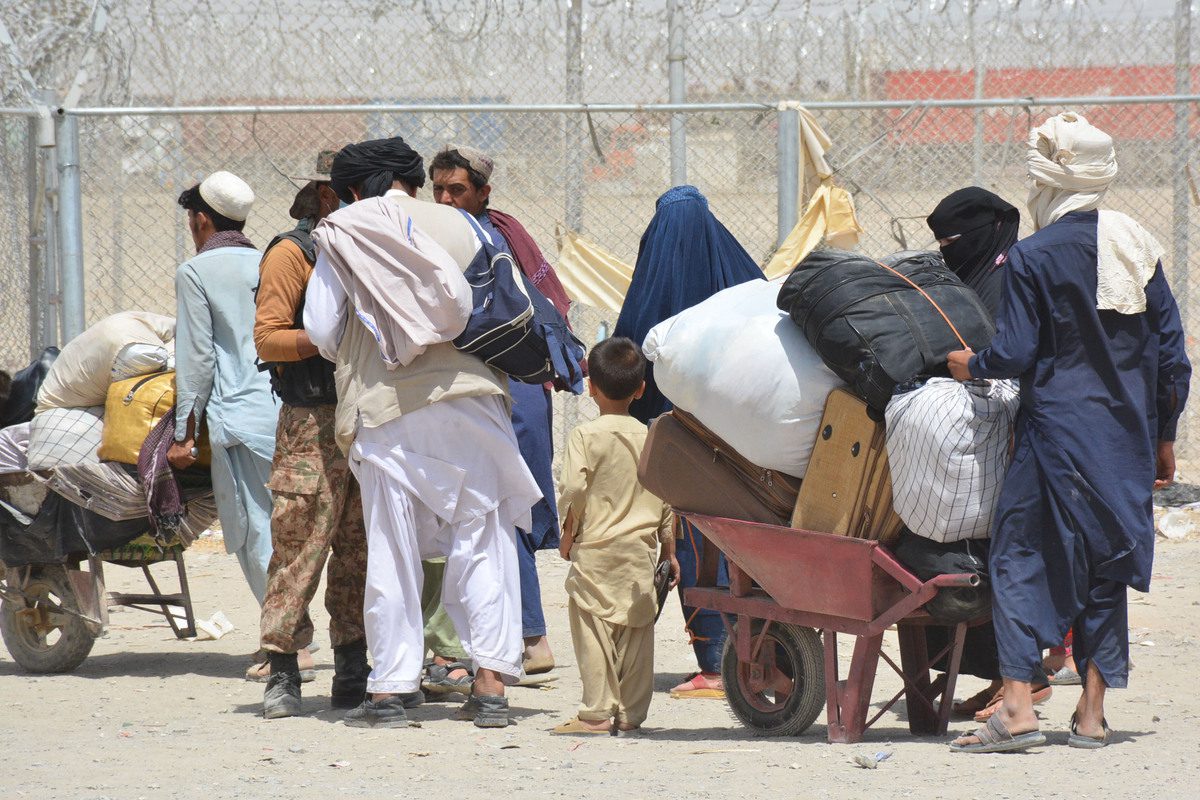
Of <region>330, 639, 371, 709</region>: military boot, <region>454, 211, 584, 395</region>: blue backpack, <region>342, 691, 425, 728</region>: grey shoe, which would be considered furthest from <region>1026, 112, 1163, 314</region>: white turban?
<region>330, 639, 371, 709</region>: military boot

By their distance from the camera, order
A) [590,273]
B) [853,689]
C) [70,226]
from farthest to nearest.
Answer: [590,273] < [70,226] < [853,689]

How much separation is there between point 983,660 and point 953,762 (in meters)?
0.93

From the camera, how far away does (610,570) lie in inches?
183

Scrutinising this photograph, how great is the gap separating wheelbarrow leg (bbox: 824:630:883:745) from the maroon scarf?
1.90 meters

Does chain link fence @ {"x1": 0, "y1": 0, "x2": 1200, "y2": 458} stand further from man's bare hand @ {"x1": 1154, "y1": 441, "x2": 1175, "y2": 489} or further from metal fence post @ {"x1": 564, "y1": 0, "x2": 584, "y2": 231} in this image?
man's bare hand @ {"x1": 1154, "y1": 441, "x2": 1175, "y2": 489}

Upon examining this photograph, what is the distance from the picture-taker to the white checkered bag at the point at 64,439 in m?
5.62

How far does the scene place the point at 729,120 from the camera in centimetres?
917

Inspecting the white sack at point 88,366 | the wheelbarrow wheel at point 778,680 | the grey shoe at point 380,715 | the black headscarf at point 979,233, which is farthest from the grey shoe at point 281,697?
the black headscarf at point 979,233

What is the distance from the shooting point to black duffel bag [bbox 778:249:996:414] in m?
4.04

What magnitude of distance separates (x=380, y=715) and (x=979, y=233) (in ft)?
7.72

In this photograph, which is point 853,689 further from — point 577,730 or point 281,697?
point 281,697

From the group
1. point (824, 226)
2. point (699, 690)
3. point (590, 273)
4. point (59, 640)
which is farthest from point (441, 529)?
point (824, 226)

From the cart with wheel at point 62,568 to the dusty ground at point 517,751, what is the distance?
13cm

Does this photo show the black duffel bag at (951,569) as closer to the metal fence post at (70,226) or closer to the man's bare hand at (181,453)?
the man's bare hand at (181,453)
